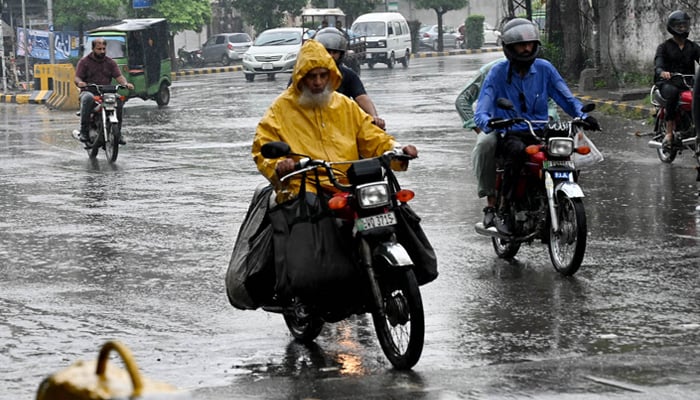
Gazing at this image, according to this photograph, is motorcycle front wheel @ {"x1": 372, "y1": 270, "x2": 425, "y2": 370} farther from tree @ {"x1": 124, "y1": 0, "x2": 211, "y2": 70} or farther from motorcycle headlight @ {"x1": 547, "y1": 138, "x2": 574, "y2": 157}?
tree @ {"x1": 124, "y1": 0, "x2": 211, "y2": 70}

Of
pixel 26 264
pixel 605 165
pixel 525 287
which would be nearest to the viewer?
pixel 525 287

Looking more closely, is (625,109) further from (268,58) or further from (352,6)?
(352,6)

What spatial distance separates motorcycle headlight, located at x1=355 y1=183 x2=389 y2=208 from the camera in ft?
20.7

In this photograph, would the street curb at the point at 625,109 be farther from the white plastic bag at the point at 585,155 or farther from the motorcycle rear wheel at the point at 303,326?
the motorcycle rear wheel at the point at 303,326

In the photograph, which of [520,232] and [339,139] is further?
[520,232]

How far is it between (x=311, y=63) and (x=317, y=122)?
1.05 feet

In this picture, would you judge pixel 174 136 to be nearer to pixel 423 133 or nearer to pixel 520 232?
pixel 423 133

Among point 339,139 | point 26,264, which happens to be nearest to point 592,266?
point 339,139

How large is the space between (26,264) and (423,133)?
11333 millimetres

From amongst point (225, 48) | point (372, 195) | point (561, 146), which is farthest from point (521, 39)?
point (225, 48)

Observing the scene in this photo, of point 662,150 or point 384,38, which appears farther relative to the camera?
point 384,38

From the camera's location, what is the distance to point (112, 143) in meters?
17.7

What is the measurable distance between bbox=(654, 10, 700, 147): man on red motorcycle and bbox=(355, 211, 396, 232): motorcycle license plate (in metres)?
9.08

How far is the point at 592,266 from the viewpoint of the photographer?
355 inches
